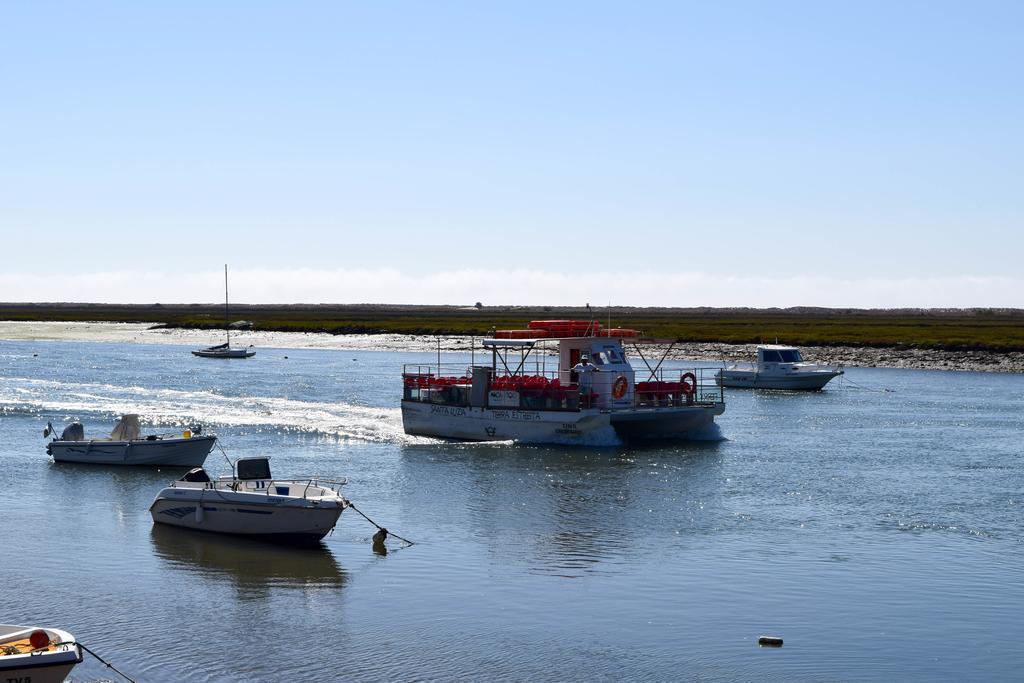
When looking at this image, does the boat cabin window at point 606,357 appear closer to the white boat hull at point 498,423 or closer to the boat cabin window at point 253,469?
the white boat hull at point 498,423

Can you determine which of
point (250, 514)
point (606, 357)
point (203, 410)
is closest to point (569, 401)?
point (606, 357)

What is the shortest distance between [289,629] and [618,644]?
7.47m

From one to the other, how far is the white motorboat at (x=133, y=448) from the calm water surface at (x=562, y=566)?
662 millimetres

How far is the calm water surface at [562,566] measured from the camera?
2531 centimetres

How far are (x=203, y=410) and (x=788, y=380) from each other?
45554 mm

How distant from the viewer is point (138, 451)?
50781 millimetres

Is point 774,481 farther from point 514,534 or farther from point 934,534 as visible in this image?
point 514,534

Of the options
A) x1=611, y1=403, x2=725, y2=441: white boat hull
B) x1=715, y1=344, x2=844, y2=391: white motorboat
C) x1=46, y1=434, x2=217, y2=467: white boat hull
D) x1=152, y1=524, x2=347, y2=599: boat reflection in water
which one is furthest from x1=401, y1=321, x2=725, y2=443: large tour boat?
x1=715, y1=344, x2=844, y2=391: white motorboat

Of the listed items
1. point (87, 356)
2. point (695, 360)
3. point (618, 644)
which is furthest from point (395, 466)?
point (87, 356)

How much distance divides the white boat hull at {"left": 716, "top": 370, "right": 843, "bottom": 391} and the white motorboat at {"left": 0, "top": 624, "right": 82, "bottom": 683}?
75752 mm

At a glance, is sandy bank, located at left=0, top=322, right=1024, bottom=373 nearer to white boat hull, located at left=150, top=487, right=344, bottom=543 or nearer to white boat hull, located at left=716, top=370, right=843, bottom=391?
white boat hull, located at left=716, top=370, right=843, bottom=391

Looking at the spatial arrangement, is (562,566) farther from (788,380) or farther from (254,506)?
(788,380)

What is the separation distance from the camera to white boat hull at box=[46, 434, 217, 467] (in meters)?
50.5

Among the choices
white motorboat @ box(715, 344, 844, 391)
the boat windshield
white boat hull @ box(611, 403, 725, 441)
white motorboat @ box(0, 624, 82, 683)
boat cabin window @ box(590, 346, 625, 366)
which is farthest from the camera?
the boat windshield
